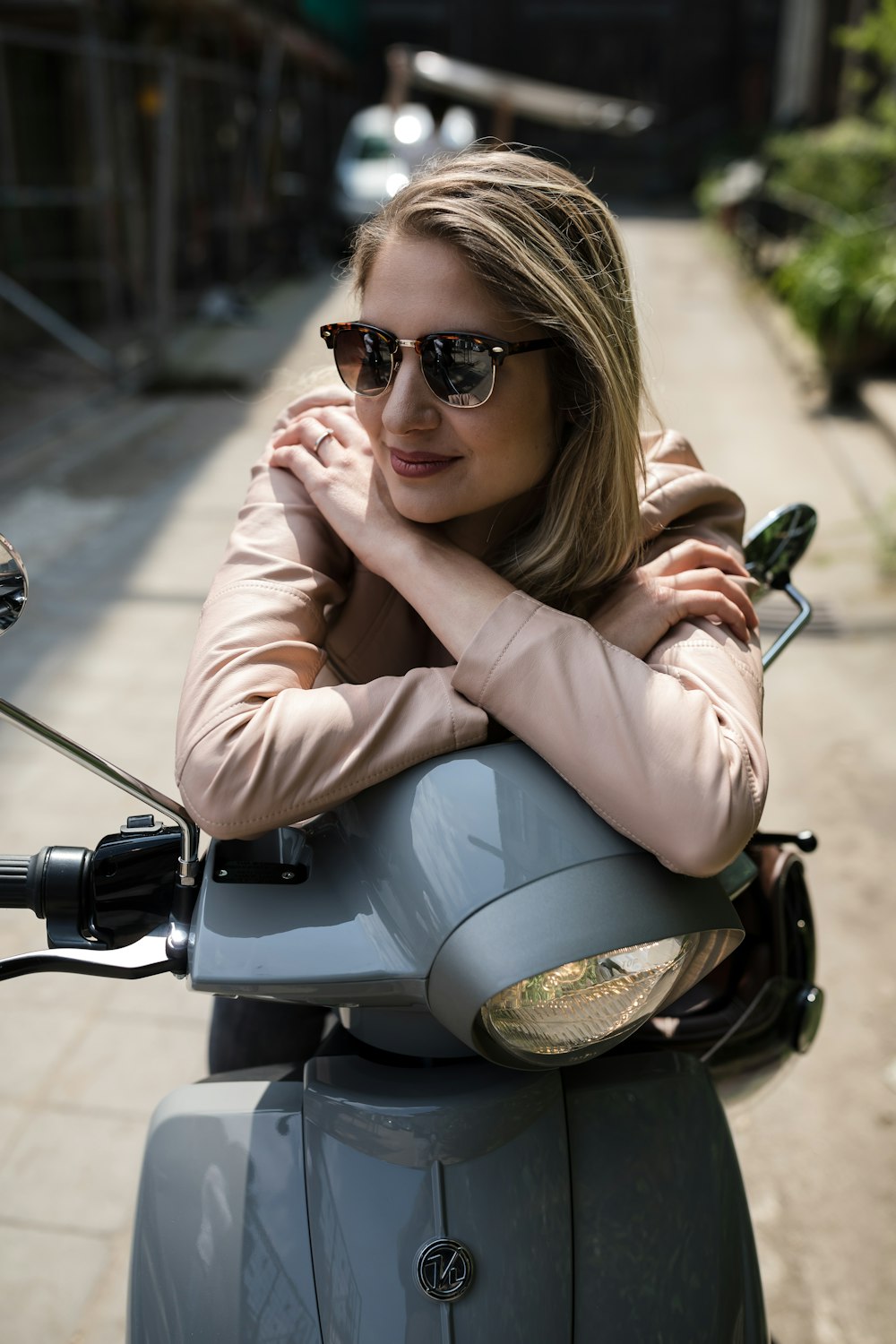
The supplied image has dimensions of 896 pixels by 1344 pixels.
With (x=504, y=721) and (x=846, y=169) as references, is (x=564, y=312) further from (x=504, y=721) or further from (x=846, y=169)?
(x=846, y=169)

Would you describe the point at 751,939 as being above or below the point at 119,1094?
above

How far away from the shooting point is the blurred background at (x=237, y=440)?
235cm

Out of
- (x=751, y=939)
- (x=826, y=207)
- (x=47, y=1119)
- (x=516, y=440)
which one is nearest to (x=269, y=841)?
(x=516, y=440)

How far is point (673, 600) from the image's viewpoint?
1.29 meters

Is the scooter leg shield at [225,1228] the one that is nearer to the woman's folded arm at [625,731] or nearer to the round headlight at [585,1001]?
the round headlight at [585,1001]

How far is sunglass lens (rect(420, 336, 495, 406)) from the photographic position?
1.19 m

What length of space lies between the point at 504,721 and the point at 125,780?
0.36 m

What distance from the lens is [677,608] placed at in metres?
1.29

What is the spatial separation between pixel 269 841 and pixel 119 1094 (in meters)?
1.65

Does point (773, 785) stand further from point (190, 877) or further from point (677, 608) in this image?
point (190, 877)

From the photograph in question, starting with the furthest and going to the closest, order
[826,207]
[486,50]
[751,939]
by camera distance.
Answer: [486,50] < [826,207] < [751,939]

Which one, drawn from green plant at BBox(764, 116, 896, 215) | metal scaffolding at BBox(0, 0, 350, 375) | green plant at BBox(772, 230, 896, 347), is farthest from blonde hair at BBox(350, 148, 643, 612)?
green plant at BBox(764, 116, 896, 215)

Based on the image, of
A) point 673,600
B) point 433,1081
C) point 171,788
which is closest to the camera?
point 433,1081

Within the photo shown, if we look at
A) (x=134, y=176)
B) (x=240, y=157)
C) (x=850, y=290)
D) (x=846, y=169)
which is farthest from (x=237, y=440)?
(x=846, y=169)
